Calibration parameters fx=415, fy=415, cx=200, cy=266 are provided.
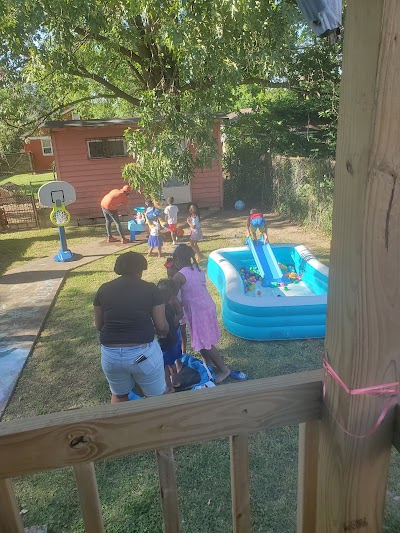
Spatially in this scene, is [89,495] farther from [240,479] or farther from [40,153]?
→ [40,153]

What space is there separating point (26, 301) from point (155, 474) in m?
A: 5.07

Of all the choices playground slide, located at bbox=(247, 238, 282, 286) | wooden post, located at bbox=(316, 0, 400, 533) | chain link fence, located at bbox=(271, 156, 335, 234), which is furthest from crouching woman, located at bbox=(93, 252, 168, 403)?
chain link fence, located at bbox=(271, 156, 335, 234)

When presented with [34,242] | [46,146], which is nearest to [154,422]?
[34,242]

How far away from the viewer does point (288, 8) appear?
6.81m

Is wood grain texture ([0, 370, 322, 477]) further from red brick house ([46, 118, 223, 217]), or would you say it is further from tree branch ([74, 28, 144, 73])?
red brick house ([46, 118, 223, 217])

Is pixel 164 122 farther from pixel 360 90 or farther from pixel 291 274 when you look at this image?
pixel 360 90

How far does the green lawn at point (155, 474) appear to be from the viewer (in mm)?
2854

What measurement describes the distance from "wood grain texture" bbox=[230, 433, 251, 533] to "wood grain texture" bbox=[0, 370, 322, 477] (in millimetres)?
64

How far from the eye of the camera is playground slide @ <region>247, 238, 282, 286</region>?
7805 millimetres

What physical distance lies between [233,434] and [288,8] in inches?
292

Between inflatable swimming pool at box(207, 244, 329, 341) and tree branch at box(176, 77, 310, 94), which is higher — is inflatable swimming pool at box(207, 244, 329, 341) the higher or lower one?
the lower one

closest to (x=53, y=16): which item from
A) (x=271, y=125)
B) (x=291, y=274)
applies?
(x=291, y=274)

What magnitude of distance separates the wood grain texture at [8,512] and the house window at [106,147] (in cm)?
1393

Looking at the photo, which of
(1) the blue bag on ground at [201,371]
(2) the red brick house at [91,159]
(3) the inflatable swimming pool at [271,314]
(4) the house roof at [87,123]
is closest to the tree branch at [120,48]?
(4) the house roof at [87,123]
